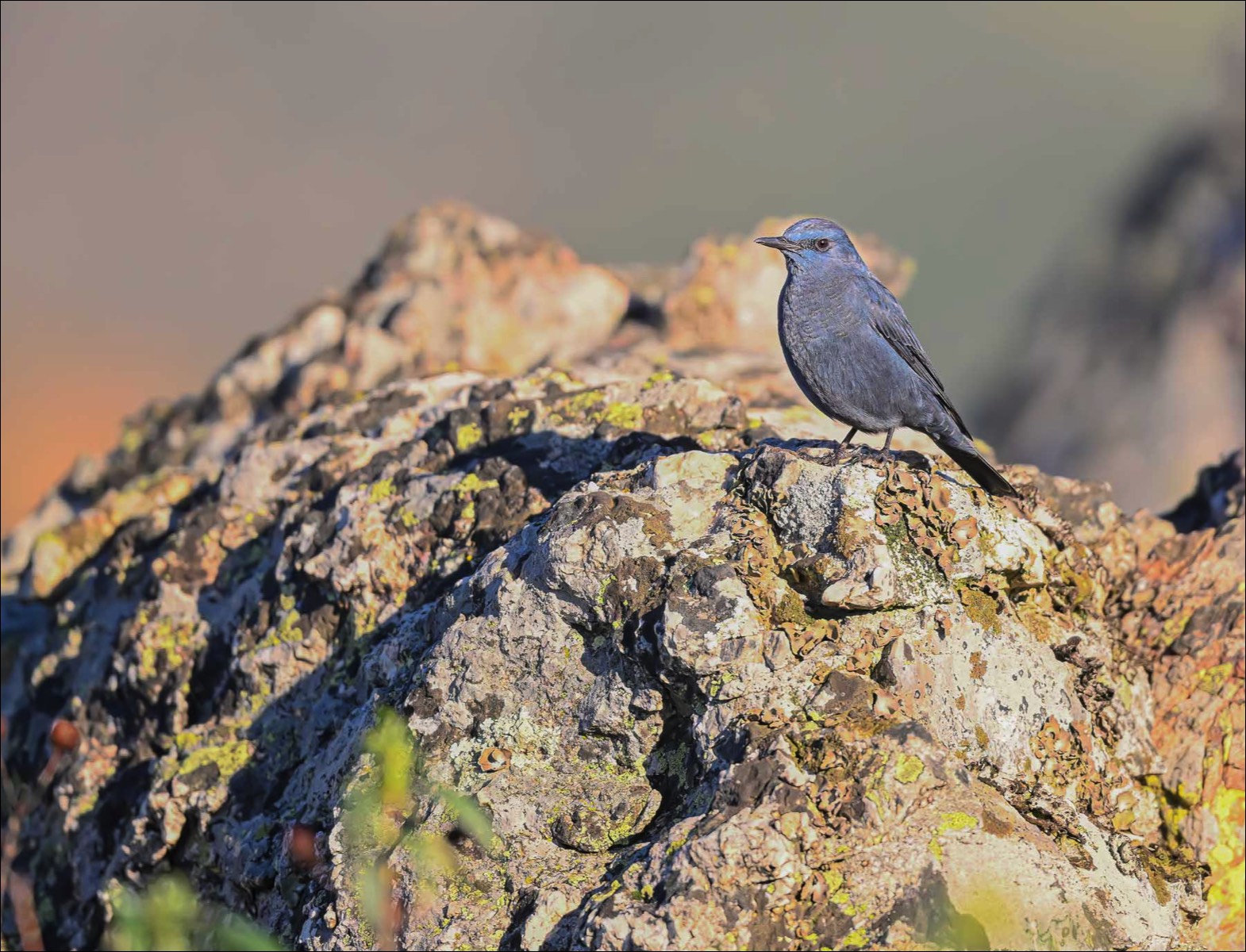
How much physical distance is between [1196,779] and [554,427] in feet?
15.3

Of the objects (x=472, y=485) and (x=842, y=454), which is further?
(x=472, y=485)

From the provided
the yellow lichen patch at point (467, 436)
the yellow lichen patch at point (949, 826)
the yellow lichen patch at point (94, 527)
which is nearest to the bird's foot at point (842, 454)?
the yellow lichen patch at point (949, 826)

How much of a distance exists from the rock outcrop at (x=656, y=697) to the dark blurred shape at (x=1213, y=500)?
55 mm

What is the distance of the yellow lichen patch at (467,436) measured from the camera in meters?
9.53

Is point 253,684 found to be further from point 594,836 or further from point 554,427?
point 594,836

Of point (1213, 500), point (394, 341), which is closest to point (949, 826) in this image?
point (1213, 500)

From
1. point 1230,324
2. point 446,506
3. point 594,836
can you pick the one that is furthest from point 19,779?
point 1230,324

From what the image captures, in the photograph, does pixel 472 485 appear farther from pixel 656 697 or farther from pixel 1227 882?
pixel 1227 882

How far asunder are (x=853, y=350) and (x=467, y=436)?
3.11 meters

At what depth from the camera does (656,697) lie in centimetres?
648

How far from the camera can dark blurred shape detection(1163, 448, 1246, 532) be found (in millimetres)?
9320

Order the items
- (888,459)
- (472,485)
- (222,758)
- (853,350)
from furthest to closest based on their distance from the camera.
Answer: (472,485) → (222,758) → (853,350) → (888,459)

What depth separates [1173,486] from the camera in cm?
1628

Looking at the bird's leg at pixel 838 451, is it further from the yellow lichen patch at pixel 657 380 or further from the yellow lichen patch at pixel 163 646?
the yellow lichen patch at pixel 163 646
